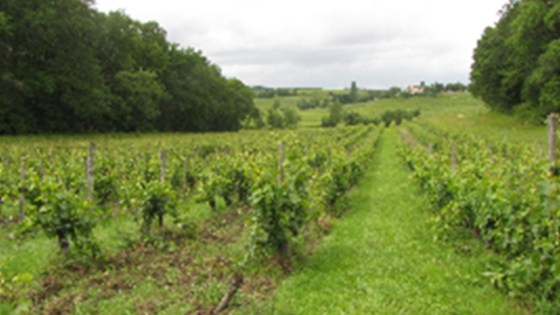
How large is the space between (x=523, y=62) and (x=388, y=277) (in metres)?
41.0

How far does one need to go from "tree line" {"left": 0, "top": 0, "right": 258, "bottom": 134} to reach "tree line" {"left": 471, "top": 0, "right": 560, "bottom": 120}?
31426 mm

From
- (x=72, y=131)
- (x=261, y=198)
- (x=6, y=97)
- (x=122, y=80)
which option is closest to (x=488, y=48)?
(x=122, y=80)

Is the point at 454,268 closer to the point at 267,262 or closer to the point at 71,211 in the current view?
the point at 267,262

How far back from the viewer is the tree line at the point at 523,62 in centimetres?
3384

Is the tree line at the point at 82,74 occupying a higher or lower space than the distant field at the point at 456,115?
higher

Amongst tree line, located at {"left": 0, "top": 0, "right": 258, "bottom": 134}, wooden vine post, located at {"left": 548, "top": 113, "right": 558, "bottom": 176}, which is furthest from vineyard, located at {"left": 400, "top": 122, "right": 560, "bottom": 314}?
tree line, located at {"left": 0, "top": 0, "right": 258, "bottom": 134}

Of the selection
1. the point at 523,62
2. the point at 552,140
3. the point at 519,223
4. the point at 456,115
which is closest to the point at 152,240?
the point at 519,223

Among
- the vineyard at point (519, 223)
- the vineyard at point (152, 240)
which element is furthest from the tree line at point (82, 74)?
the vineyard at point (519, 223)

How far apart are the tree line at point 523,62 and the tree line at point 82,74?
3143 centimetres

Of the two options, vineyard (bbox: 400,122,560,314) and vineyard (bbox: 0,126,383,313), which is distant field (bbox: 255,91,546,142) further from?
vineyard (bbox: 0,126,383,313)

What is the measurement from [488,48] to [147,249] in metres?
47.3

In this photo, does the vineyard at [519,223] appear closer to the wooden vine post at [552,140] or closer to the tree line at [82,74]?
the wooden vine post at [552,140]

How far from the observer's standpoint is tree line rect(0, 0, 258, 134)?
30531 mm

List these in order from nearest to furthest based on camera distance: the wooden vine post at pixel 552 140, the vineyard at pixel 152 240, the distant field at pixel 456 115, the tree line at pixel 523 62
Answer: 1. the wooden vine post at pixel 552 140
2. the vineyard at pixel 152 240
3. the tree line at pixel 523 62
4. the distant field at pixel 456 115
